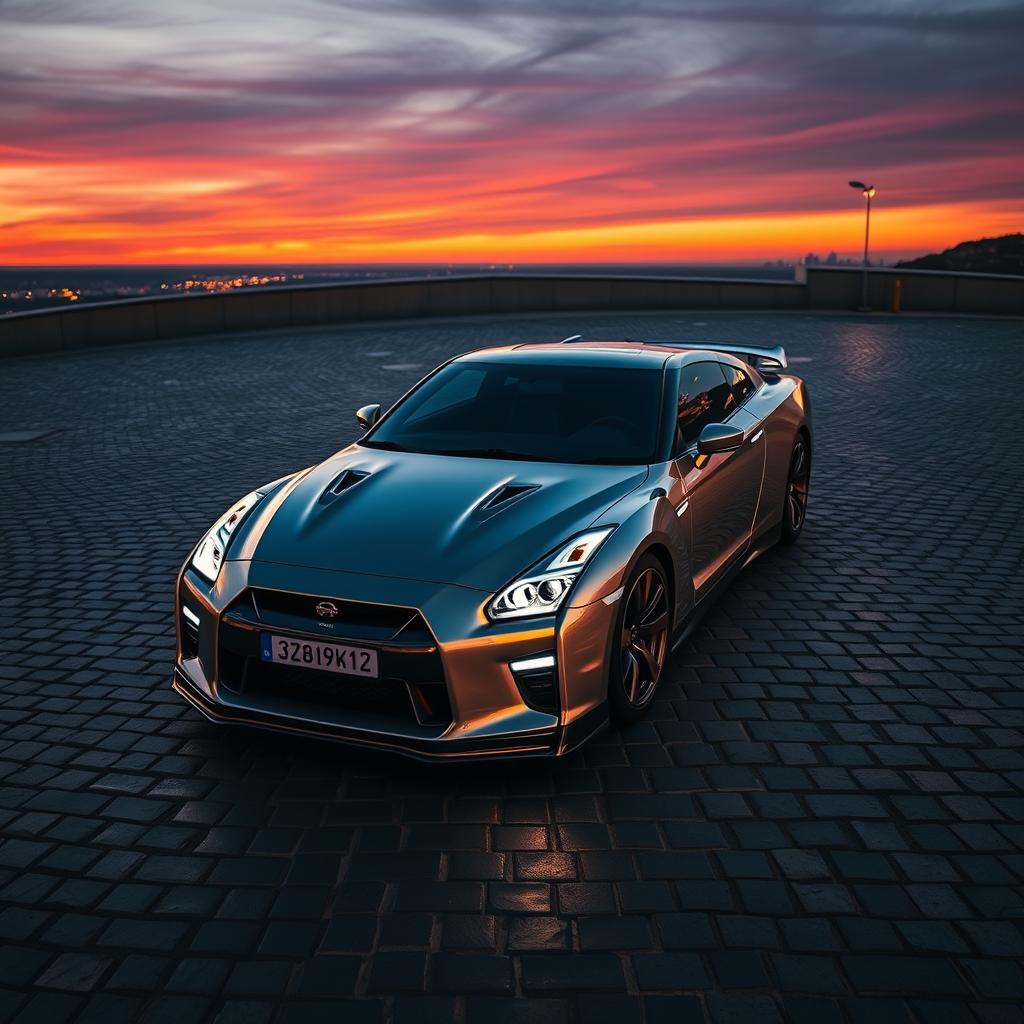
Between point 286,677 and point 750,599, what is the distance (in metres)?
3.25

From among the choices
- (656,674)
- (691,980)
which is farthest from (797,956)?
(656,674)

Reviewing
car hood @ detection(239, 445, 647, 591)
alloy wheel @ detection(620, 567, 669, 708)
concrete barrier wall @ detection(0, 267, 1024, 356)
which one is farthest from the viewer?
concrete barrier wall @ detection(0, 267, 1024, 356)

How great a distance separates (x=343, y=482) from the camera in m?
5.00

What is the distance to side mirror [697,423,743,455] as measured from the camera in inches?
206

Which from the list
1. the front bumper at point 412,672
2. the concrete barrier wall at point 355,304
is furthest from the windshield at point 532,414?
the concrete barrier wall at point 355,304

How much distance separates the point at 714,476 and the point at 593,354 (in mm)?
1039

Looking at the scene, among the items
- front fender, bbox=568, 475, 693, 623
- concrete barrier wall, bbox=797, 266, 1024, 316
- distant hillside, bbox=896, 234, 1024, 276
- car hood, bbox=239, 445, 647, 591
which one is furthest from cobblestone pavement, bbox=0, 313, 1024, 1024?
distant hillside, bbox=896, 234, 1024, 276

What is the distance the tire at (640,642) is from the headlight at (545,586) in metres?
0.29

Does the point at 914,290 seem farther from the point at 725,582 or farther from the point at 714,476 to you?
the point at 714,476

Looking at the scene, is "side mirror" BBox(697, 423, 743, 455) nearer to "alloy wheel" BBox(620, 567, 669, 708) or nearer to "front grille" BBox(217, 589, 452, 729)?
"alloy wheel" BBox(620, 567, 669, 708)

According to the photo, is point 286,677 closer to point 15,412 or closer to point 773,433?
point 773,433

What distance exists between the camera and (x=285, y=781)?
4191mm

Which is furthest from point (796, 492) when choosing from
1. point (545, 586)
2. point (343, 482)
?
point (545, 586)

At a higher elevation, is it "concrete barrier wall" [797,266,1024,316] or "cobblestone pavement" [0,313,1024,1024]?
"concrete barrier wall" [797,266,1024,316]
